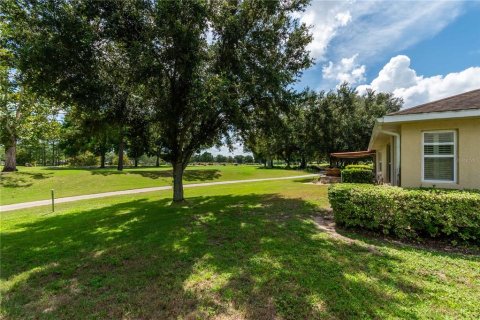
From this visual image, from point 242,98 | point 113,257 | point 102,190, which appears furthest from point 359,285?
point 102,190

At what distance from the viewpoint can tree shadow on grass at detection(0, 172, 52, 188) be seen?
17516 mm

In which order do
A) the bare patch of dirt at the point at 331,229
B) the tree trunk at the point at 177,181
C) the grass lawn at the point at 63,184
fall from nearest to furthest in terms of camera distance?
the bare patch of dirt at the point at 331,229
the tree trunk at the point at 177,181
the grass lawn at the point at 63,184

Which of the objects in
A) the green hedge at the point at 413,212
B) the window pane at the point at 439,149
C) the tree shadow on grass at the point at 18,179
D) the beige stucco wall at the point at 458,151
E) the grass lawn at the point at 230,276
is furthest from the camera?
the tree shadow on grass at the point at 18,179

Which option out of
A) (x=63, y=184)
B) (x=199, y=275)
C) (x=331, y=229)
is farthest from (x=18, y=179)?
(x=331, y=229)

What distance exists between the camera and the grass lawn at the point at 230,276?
3240 mm

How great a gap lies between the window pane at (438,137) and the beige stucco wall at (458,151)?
0.16 m

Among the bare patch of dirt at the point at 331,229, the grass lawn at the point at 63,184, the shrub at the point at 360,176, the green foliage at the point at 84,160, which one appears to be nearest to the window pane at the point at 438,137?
the bare patch of dirt at the point at 331,229

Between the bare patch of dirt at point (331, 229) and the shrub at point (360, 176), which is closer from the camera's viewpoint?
the bare patch of dirt at point (331, 229)

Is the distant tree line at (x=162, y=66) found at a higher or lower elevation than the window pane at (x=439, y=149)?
higher

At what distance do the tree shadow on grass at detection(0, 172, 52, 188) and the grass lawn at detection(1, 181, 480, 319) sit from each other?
1377 centimetres

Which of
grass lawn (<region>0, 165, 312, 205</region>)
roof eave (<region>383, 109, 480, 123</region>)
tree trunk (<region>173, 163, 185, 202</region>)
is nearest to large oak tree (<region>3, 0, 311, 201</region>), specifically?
tree trunk (<region>173, 163, 185, 202</region>)

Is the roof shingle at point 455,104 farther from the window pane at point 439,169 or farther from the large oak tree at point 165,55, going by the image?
the large oak tree at point 165,55

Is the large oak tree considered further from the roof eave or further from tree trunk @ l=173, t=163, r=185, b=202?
the roof eave

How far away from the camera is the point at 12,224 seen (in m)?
8.92
